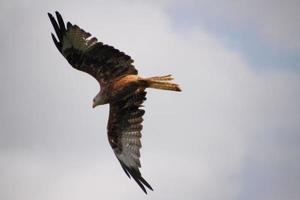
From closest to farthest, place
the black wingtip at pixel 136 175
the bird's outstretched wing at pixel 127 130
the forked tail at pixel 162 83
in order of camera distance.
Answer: the forked tail at pixel 162 83
the black wingtip at pixel 136 175
the bird's outstretched wing at pixel 127 130

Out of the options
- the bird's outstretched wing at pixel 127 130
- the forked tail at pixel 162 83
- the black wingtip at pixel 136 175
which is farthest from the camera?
the bird's outstretched wing at pixel 127 130

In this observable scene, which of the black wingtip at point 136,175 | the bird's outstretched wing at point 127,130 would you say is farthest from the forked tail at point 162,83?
the black wingtip at point 136,175

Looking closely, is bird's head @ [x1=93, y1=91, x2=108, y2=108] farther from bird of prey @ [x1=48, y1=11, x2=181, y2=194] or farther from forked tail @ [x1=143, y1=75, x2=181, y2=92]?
forked tail @ [x1=143, y1=75, x2=181, y2=92]

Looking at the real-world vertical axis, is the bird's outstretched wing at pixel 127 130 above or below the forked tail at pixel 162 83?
below

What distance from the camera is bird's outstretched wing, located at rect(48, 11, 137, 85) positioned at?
12977mm

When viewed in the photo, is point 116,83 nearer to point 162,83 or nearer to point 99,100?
point 99,100

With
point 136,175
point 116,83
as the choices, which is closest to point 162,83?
point 116,83

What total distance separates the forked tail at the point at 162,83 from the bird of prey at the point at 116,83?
17cm

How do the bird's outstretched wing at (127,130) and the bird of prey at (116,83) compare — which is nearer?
the bird of prey at (116,83)

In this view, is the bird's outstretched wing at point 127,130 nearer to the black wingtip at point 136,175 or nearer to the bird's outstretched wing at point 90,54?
the black wingtip at point 136,175

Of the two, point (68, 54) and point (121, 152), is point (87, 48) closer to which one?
point (68, 54)

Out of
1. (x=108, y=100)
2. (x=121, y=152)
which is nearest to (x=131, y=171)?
(x=121, y=152)

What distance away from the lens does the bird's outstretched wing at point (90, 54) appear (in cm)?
1298

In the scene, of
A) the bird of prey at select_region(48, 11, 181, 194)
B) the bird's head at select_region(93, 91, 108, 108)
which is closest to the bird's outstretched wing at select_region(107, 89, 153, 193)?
the bird of prey at select_region(48, 11, 181, 194)
